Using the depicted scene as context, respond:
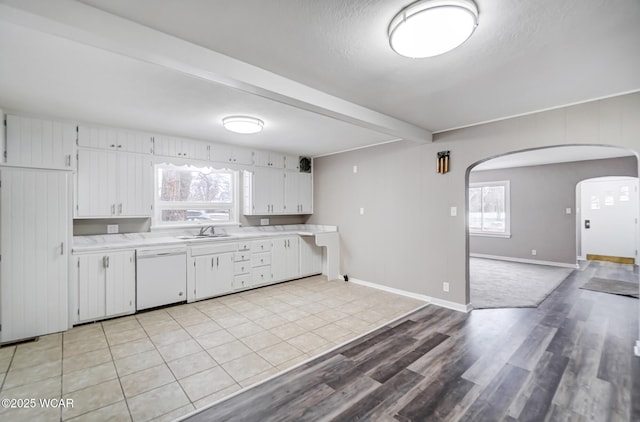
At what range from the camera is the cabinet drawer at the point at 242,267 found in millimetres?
4689

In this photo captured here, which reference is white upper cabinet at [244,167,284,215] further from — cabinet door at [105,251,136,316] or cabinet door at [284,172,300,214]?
cabinet door at [105,251,136,316]

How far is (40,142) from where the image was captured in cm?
341

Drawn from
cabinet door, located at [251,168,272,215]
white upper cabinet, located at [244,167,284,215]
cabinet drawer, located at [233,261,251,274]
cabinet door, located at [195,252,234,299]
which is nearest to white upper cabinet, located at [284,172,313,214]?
white upper cabinet, located at [244,167,284,215]

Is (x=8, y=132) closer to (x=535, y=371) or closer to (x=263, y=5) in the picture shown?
(x=263, y=5)

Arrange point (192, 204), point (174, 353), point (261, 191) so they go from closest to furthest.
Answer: point (174, 353) < point (192, 204) < point (261, 191)

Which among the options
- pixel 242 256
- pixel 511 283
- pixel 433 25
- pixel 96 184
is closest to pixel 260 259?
pixel 242 256

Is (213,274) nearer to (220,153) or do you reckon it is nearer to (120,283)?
(120,283)

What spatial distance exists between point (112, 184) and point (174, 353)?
8.16 feet

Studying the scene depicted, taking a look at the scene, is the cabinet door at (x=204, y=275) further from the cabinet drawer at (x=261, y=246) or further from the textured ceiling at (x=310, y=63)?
the textured ceiling at (x=310, y=63)

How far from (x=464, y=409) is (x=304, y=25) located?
273 centimetres

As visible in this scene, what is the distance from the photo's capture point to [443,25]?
5.30 ft

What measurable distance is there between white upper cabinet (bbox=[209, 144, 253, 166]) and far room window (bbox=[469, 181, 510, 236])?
21.3ft

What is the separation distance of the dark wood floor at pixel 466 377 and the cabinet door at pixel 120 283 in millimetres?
2419

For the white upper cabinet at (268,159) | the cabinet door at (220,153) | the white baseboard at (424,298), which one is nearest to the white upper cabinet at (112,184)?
the cabinet door at (220,153)
